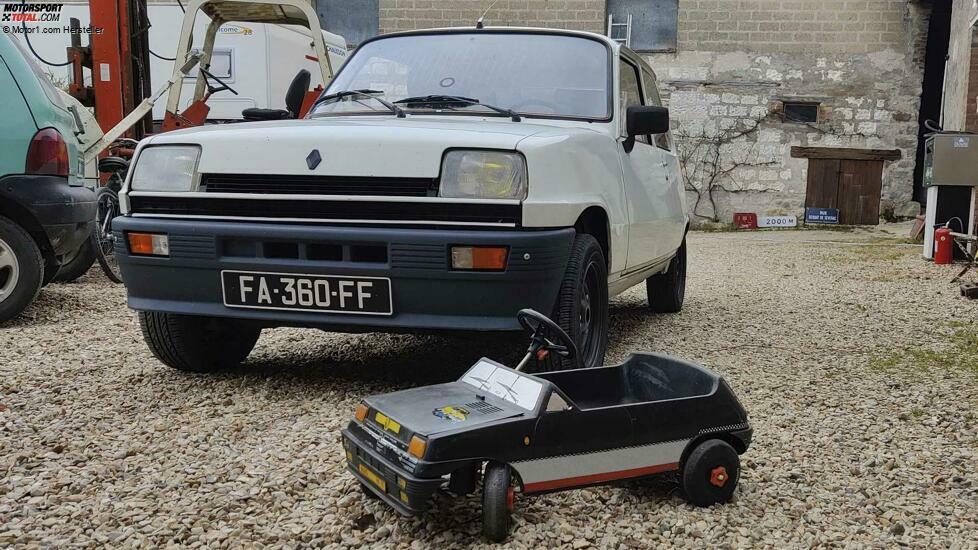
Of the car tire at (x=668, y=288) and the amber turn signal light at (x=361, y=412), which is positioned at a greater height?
the amber turn signal light at (x=361, y=412)

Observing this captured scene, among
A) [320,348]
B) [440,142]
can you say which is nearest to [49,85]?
[320,348]

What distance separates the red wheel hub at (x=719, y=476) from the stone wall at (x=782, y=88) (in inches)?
605

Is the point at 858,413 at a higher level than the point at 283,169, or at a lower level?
lower

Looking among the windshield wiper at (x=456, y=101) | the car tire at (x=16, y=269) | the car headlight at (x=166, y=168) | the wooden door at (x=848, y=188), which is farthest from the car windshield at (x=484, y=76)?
the wooden door at (x=848, y=188)

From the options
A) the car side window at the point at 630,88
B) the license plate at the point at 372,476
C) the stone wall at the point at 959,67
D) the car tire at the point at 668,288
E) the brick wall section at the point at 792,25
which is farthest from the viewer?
the brick wall section at the point at 792,25

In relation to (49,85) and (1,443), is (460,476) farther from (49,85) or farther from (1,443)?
(49,85)

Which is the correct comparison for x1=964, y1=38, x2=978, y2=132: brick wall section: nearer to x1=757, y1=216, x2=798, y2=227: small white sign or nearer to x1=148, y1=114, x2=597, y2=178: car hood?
x1=757, y1=216, x2=798, y2=227: small white sign

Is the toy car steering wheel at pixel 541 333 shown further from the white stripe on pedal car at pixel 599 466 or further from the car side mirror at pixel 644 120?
the car side mirror at pixel 644 120

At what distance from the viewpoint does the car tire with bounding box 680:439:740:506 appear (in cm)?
235

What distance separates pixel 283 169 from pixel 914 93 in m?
16.3

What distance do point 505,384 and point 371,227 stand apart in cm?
92

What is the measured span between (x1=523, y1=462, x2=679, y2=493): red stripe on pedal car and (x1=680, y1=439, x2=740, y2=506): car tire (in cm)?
5

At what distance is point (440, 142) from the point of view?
3020 millimetres

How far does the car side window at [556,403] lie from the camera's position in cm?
221
